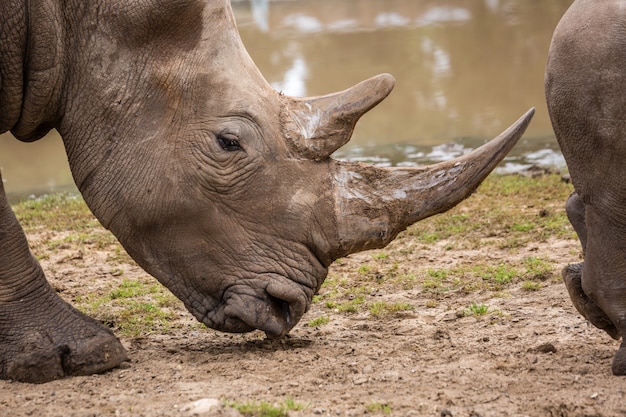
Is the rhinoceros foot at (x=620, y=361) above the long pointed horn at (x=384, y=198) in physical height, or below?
below

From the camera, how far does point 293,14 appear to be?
2195 cm

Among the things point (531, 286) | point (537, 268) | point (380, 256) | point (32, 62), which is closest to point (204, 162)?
point (32, 62)

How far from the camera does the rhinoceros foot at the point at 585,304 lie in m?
4.79

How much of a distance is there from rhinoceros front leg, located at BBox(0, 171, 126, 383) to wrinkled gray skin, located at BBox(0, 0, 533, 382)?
0.08 ft

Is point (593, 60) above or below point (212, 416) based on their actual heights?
above

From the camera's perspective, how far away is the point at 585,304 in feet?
15.9

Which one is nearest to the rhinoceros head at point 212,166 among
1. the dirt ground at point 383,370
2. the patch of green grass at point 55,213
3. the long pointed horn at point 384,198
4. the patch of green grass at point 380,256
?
the long pointed horn at point 384,198

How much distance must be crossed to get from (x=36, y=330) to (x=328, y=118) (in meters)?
1.70

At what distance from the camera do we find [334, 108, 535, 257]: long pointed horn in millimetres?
5012

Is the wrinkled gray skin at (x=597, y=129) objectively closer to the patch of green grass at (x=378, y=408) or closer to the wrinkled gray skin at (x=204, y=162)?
the wrinkled gray skin at (x=204, y=162)

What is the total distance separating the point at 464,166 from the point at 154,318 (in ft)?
7.44

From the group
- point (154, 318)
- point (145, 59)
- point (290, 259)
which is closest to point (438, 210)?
point (290, 259)

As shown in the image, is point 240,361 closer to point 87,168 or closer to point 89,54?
point 87,168

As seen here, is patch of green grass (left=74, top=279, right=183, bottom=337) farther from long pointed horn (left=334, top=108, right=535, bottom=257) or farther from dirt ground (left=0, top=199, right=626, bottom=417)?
long pointed horn (left=334, top=108, right=535, bottom=257)
